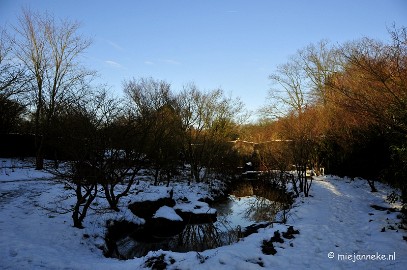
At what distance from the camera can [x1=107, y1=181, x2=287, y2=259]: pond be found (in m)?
9.14

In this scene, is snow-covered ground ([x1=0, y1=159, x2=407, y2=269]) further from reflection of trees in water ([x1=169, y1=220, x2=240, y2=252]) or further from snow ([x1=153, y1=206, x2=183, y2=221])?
reflection of trees in water ([x1=169, y1=220, x2=240, y2=252])

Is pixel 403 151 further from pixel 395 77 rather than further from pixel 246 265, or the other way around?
pixel 246 265

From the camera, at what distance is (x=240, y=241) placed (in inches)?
306

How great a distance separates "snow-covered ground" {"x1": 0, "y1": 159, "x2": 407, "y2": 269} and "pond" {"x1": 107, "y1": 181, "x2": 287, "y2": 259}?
1146 mm

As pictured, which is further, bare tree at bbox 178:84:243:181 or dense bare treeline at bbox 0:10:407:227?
bare tree at bbox 178:84:243:181

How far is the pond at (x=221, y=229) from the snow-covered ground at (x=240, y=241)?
1.15 metres

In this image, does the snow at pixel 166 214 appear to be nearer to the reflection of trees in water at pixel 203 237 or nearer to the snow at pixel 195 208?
the reflection of trees in water at pixel 203 237

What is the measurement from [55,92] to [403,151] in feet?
62.7

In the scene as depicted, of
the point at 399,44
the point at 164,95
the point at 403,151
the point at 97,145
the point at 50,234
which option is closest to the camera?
the point at 403,151

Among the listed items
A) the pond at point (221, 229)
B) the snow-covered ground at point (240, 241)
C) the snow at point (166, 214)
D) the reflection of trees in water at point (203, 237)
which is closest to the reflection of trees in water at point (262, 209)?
the pond at point (221, 229)

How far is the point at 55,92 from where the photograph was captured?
18.4 meters

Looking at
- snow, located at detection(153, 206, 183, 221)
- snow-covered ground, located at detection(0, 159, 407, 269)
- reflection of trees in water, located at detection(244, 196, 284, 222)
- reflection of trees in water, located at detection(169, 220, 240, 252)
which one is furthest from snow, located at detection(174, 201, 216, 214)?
snow-covered ground, located at detection(0, 159, 407, 269)

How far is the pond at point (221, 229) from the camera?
9.14 metres

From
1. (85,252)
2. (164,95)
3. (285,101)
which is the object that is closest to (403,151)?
(85,252)
